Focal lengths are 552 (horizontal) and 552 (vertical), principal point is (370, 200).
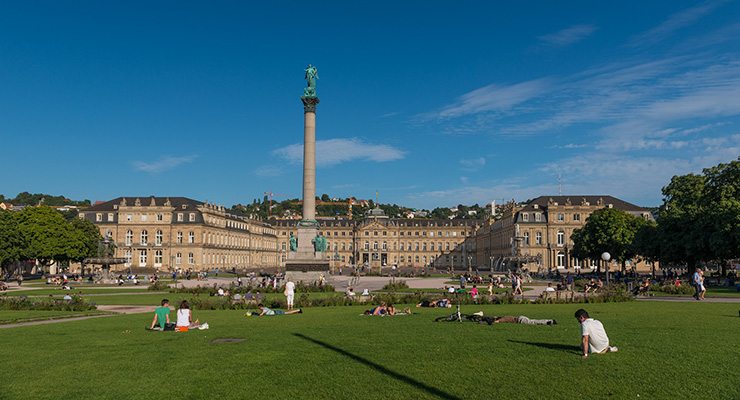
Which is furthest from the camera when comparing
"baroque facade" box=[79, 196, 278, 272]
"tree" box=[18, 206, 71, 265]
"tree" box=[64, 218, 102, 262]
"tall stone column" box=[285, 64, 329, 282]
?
"baroque facade" box=[79, 196, 278, 272]

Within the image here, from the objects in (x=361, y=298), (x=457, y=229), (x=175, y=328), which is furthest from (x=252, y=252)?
(x=175, y=328)

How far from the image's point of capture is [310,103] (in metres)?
60.6

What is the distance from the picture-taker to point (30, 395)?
9914mm

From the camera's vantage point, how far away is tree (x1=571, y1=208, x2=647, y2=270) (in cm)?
7950

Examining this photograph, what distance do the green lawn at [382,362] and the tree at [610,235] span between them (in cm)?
6456

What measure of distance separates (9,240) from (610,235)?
79850 mm

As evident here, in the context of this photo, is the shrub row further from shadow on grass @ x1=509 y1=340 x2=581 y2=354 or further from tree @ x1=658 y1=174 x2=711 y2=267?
tree @ x1=658 y1=174 x2=711 y2=267

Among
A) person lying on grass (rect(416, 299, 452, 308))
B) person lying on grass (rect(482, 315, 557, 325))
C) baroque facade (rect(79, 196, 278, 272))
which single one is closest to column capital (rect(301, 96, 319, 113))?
person lying on grass (rect(416, 299, 452, 308))

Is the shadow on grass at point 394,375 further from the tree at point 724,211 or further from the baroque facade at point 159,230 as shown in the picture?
the baroque facade at point 159,230

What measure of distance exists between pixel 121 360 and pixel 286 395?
18.3 ft

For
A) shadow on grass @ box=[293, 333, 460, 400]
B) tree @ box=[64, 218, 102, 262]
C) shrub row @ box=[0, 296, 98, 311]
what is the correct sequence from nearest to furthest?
shadow on grass @ box=[293, 333, 460, 400], shrub row @ box=[0, 296, 98, 311], tree @ box=[64, 218, 102, 262]

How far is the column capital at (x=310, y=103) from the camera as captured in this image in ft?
198

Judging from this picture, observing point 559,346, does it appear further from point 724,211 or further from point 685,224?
point 685,224

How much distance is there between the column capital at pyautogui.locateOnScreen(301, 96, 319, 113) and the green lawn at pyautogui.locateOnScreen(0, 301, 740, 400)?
142 feet
